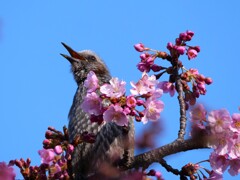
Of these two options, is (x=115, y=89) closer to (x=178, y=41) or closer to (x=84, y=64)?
(x=178, y=41)

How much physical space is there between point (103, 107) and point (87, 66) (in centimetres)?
376

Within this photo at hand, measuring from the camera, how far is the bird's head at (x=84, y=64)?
670 centimetres

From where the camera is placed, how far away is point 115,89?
10.4ft

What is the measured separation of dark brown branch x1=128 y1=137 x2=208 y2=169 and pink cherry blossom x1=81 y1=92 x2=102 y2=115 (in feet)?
1.48

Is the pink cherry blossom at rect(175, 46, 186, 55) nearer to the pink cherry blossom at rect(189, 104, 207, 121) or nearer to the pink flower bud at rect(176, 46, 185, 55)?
the pink flower bud at rect(176, 46, 185, 55)

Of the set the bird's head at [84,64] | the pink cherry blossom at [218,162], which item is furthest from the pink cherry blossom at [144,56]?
the bird's head at [84,64]

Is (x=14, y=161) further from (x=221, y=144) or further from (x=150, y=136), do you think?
(x=221, y=144)

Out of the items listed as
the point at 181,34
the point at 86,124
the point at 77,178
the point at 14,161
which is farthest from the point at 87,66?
the point at 14,161

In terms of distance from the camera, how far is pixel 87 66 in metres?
6.93

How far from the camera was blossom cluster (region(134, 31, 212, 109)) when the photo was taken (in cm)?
350

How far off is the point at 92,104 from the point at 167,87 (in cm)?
68

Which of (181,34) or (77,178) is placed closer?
(181,34)

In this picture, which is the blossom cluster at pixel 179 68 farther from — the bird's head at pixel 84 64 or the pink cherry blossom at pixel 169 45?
the bird's head at pixel 84 64

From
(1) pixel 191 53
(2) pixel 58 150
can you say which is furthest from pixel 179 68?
(2) pixel 58 150
